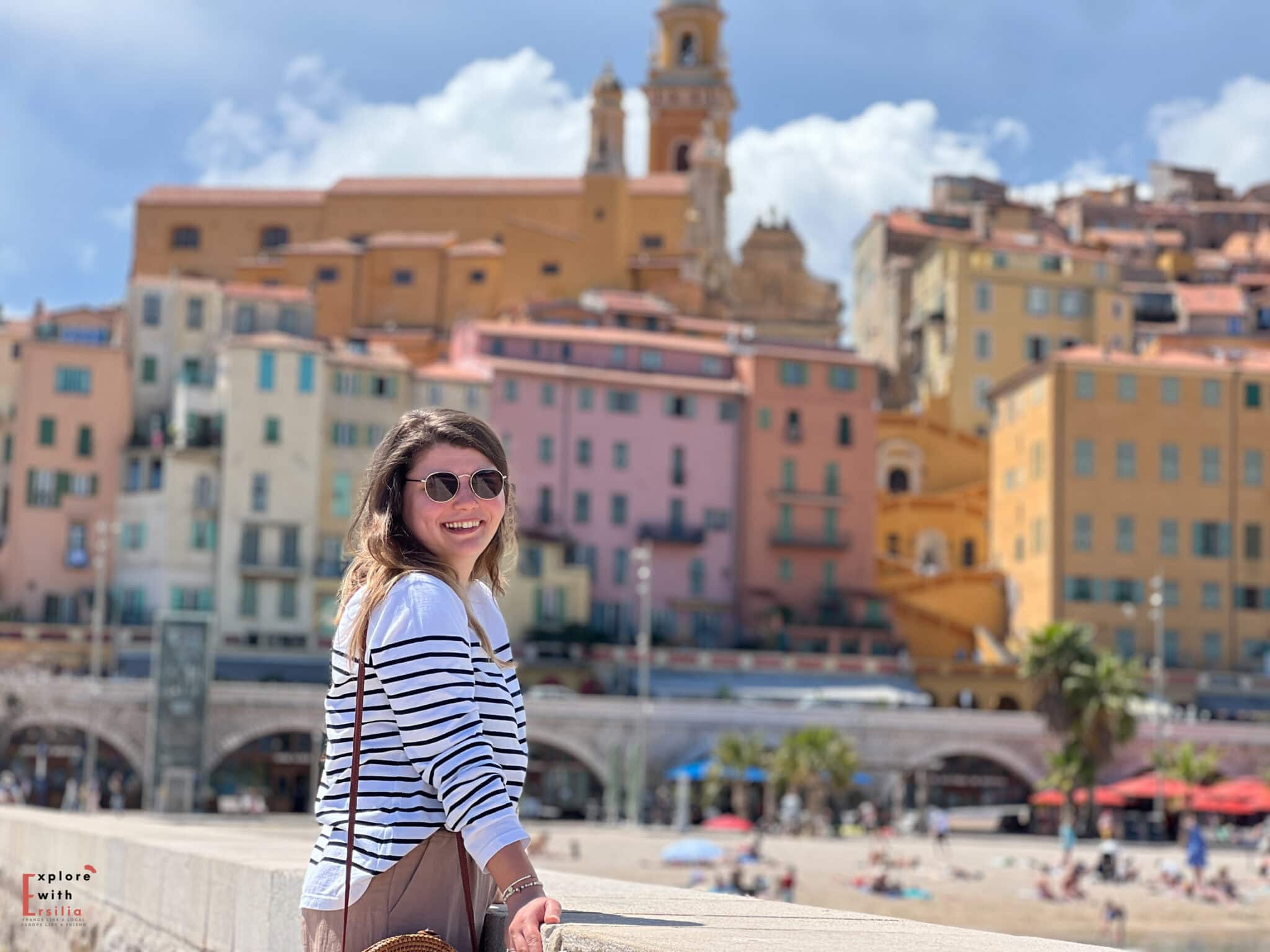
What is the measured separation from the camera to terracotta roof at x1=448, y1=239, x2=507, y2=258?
286ft

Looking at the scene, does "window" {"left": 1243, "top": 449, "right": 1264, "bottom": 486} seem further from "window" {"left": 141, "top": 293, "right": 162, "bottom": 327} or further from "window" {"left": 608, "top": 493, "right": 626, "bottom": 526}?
"window" {"left": 141, "top": 293, "right": 162, "bottom": 327}

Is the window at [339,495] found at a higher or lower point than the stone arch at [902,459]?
lower

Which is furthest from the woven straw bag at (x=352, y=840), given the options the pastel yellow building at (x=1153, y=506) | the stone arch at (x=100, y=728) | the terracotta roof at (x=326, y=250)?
the terracotta roof at (x=326, y=250)

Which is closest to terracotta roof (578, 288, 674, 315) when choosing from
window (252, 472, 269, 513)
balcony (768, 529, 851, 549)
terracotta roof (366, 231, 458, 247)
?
terracotta roof (366, 231, 458, 247)

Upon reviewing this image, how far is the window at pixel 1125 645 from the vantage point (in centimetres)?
6956

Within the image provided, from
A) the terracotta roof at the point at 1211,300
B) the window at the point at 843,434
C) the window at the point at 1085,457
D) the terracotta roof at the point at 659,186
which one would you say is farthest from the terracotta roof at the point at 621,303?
the terracotta roof at the point at 1211,300

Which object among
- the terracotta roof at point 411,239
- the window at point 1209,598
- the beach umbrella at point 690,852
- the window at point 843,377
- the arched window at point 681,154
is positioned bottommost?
the beach umbrella at point 690,852

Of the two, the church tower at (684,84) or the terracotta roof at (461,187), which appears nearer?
the terracotta roof at (461,187)

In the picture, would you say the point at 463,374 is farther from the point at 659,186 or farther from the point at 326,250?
the point at 659,186

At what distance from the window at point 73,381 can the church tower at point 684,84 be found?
136 ft

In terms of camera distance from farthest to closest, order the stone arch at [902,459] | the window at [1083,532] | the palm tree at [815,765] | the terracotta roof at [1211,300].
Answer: the terracotta roof at [1211,300]
the stone arch at [902,459]
the window at [1083,532]
the palm tree at [815,765]

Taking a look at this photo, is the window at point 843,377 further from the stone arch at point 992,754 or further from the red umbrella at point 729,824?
the red umbrella at point 729,824

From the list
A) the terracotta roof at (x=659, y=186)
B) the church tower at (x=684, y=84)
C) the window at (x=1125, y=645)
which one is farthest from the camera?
the church tower at (x=684, y=84)

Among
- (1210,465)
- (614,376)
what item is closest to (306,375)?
(614,376)
